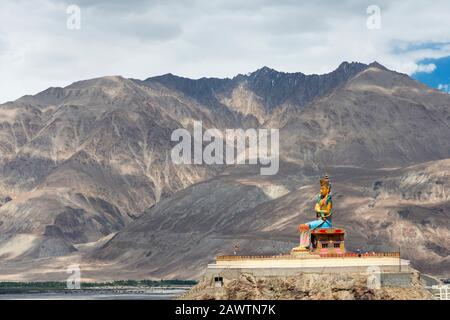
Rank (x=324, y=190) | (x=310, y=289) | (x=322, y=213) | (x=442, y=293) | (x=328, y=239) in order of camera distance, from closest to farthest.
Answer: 1. (x=310, y=289)
2. (x=328, y=239)
3. (x=442, y=293)
4. (x=324, y=190)
5. (x=322, y=213)

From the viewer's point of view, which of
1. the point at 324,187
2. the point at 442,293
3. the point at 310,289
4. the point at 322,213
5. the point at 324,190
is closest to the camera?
the point at 310,289

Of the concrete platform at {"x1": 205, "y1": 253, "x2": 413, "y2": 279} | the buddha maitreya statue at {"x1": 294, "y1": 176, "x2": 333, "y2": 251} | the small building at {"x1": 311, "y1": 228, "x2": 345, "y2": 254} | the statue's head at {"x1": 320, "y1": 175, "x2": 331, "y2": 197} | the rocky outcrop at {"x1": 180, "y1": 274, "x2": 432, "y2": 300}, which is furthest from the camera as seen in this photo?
the buddha maitreya statue at {"x1": 294, "y1": 176, "x2": 333, "y2": 251}

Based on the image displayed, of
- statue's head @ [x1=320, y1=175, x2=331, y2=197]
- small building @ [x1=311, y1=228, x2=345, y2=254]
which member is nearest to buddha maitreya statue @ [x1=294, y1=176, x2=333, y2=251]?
statue's head @ [x1=320, y1=175, x2=331, y2=197]

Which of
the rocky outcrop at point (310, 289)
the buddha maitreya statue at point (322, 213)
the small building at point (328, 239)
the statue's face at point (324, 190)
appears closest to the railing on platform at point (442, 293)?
the rocky outcrop at point (310, 289)

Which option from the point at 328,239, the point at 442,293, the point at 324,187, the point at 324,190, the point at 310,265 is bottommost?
the point at 442,293

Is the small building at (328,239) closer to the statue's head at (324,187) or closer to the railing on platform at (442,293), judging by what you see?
the statue's head at (324,187)

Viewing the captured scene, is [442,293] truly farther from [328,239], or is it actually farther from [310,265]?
[310,265]

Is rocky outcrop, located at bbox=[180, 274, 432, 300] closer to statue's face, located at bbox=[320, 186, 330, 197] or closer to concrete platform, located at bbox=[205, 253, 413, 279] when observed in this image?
concrete platform, located at bbox=[205, 253, 413, 279]

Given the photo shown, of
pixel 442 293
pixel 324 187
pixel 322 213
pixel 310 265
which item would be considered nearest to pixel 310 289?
pixel 310 265

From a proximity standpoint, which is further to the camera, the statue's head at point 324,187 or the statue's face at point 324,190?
the statue's face at point 324,190

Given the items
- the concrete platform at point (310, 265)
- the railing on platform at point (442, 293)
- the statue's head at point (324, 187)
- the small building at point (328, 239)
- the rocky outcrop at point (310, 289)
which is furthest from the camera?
the statue's head at point (324, 187)
